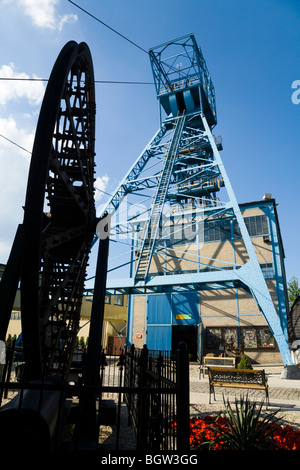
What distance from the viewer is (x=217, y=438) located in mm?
3840

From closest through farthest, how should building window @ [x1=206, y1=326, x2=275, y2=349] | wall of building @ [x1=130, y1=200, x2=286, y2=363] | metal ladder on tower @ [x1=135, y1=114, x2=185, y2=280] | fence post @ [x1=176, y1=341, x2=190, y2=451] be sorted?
fence post @ [x1=176, y1=341, x2=190, y2=451]
metal ladder on tower @ [x1=135, y1=114, x2=185, y2=280]
building window @ [x1=206, y1=326, x2=275, y2=349]
wall of building @ [x1=130, y1=200, x2=286, y2=363]

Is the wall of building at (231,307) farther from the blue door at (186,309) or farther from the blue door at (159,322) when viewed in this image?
the blue door at (186,309)

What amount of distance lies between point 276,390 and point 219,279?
581 cm

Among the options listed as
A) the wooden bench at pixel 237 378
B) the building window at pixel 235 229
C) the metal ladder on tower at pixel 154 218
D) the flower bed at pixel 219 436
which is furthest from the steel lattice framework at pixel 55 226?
the building window at pixel 235 229

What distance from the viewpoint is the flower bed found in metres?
3.63

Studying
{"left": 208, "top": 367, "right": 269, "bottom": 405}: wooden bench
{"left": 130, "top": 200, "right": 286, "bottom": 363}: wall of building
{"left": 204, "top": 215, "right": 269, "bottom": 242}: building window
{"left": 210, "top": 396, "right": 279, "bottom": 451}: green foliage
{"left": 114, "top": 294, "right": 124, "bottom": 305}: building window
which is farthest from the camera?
{"left": 114, "top": 294, "right": 124, "bottom": 305}: building window

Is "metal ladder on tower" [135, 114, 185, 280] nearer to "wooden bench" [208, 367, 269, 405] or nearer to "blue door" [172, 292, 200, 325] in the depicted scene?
"blue door" [172, 292, 200, 325]

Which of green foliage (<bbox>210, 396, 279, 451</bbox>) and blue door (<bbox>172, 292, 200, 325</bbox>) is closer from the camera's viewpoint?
green foliage (<bbox>210, 396, 279, 451</bbox>)

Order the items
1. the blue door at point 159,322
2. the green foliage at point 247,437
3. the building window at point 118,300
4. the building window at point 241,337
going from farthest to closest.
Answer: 1. the building window at point 118,300
2. the blue door at point 159,322
3. the building window at point 241,337
4. the green foliage at point 247,437

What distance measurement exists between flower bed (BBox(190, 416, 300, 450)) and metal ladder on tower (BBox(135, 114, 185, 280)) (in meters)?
12.2

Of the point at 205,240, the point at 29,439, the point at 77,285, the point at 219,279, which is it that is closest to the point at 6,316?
the point at 29,439

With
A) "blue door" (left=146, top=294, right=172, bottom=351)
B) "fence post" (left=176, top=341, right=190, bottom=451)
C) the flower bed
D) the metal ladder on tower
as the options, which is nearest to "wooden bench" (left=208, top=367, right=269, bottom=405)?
the flower bed

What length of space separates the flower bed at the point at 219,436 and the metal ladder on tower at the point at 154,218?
12.2 metres

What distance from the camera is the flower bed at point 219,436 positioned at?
3.63 meters
